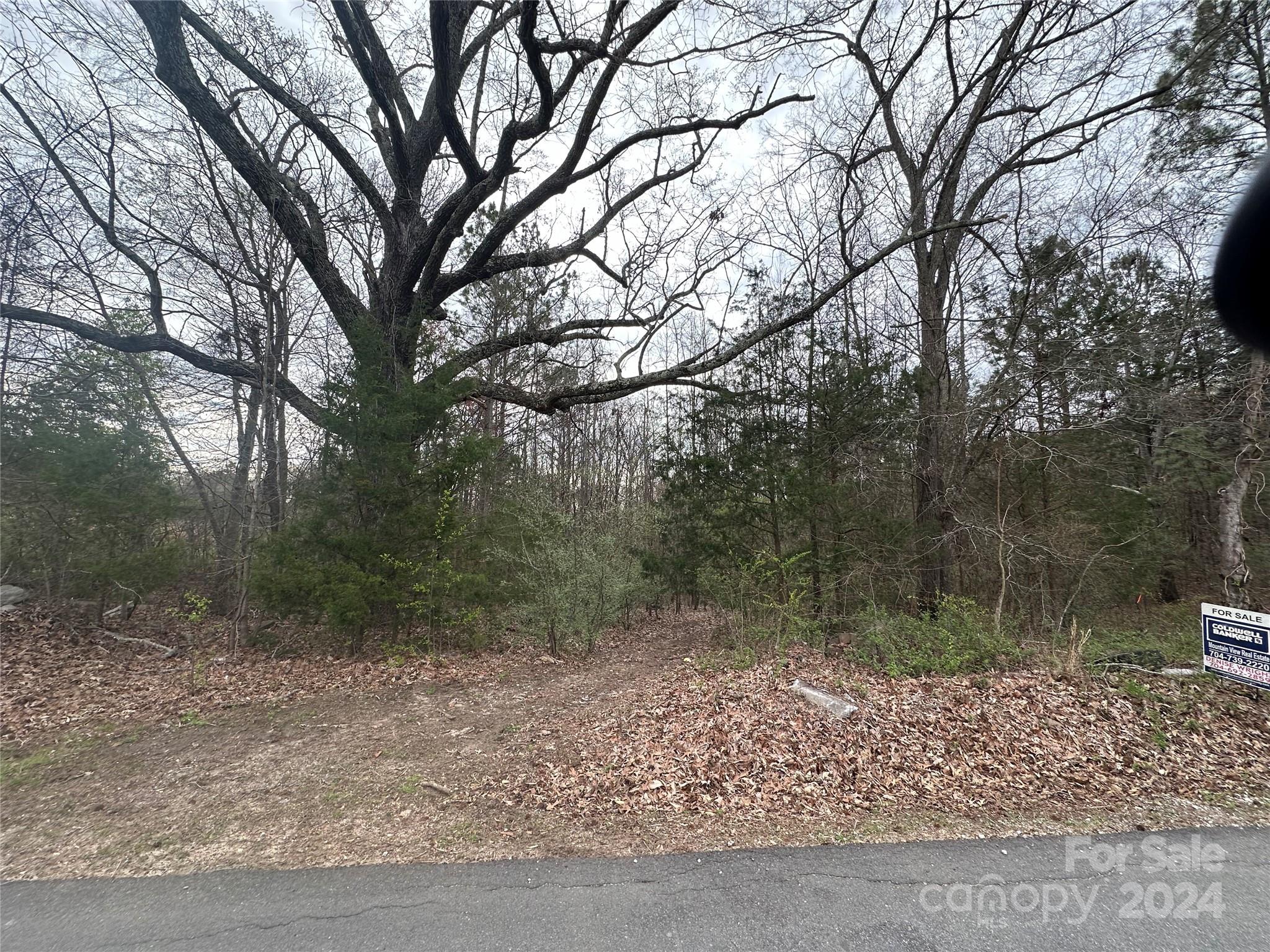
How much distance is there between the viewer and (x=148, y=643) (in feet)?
27.5

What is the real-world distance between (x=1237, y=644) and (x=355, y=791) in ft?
25.2

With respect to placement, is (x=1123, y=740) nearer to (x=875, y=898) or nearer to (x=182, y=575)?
(x=875, y=898)

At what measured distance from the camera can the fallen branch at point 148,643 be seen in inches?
318

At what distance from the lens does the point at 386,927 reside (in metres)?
2.50

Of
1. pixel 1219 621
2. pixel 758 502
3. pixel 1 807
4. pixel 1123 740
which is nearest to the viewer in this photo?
pixel 1 807

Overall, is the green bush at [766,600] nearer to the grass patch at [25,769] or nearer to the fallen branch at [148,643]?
the grass patch at [25,769]

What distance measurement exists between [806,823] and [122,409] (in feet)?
40.7

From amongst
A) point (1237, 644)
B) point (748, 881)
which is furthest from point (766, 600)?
point (748, 881)

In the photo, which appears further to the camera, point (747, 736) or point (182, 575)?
point (182, 575)

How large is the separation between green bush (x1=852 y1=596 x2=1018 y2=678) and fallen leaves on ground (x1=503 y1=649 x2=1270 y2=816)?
0.47 m

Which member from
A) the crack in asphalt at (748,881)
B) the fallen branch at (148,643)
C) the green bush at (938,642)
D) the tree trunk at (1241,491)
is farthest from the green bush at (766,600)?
the fallen branch at (148,643)

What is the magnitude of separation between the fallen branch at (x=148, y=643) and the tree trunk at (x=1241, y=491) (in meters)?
13.9

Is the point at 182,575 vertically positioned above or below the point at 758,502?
below

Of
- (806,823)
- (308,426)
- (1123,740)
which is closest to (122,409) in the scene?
(308,426)
